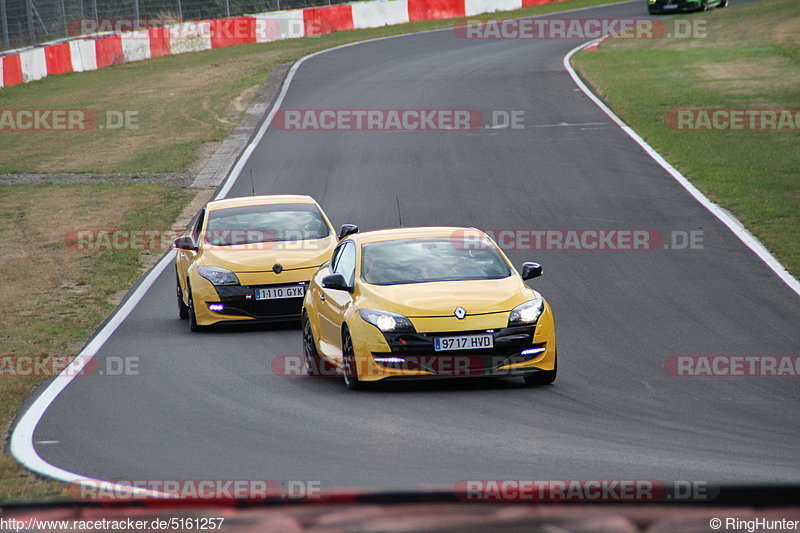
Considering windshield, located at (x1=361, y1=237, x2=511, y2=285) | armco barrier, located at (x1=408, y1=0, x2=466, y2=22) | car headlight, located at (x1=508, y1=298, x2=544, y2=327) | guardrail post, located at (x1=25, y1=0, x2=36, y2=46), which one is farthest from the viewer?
armco barrier, located at (x1=408, y1=0, x2=466, y2=22)

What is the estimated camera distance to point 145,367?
12.7 metres

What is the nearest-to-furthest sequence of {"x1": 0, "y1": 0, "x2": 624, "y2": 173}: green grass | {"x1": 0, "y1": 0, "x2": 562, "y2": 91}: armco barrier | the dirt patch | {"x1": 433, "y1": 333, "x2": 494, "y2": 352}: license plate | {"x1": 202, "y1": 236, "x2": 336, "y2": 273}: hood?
1. {"x1": 433, "y1": 333, "x2": 494, "y2": 352}: license plate
2. {"x1": 202, "y1": 236, "x2": 336, "y2": 273}: hood
3. {"x1": 0, "y1": 0, "x2": 624, "y2": 173}: green grass
4. the dirt patch
5. {"x1": 0, "y1": 0, "x2": 562, "y2": 91}: armco barrier

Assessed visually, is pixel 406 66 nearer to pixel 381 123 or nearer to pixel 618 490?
pixel 381 123

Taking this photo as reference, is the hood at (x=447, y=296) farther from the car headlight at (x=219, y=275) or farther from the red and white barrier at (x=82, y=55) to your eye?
the red and white barrier at (x=82, y=55)

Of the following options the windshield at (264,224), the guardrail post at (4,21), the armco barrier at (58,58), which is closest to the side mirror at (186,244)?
the windshield at (264,224)

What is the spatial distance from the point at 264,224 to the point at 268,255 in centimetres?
97

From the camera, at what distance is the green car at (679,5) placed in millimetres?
51188

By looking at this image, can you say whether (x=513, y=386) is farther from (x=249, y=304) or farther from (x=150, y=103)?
(x=150, y=103)

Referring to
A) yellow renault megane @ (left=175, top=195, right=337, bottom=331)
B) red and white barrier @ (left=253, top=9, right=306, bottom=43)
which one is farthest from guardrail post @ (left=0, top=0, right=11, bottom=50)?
yellow renault megane @ (left=175, top=195, right=337, bottom=331)

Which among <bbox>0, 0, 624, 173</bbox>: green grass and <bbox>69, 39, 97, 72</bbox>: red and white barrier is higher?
<bbox>69, 39, 97, 72</bbox>: red and white barrier

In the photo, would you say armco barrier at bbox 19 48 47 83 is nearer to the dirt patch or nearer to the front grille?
the dirt patch

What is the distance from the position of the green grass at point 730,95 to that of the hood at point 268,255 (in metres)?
6.23

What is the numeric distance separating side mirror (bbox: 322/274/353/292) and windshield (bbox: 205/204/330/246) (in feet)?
13.7

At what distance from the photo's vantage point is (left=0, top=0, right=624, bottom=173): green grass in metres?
30.2
